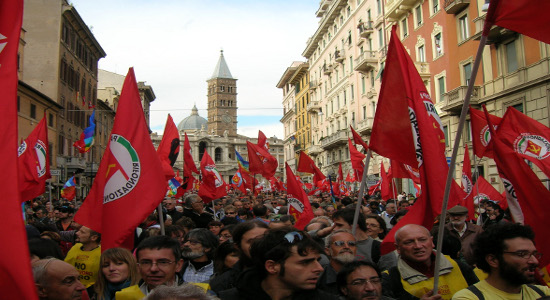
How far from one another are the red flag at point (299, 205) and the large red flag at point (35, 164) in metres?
4.57

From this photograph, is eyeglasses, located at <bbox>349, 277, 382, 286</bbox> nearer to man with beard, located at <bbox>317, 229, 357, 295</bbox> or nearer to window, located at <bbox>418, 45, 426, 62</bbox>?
man with beard, located at <bbox>317, 229, 357, 295</bbox>

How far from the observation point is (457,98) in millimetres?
23312

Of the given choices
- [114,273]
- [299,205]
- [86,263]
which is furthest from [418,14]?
[114,273]

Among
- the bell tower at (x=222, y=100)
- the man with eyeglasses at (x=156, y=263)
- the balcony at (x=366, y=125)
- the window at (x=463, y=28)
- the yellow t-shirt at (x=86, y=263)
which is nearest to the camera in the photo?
the man with eyeglasses at (x=156, y=263)

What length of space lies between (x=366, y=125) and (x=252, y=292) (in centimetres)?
3513

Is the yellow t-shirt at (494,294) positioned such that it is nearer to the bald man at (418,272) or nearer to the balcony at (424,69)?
the bald man at (418,272)

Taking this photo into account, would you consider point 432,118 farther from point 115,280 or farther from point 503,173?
point 115,280

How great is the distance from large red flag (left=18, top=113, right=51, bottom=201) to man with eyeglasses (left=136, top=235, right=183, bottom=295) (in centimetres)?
616

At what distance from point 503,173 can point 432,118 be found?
4.10 feet

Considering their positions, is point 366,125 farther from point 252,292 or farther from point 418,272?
point 252,292

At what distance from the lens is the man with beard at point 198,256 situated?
464cm

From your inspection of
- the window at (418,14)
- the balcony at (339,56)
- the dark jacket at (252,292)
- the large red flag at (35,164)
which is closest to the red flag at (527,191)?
the dark jacket at (252,292)

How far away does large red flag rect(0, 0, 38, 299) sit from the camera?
201cm

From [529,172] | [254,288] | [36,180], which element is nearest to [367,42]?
[36,180]
